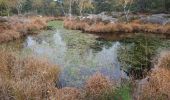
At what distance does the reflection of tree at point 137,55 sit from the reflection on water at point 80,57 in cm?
56

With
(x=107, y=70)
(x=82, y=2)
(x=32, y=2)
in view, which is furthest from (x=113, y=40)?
(x=32, y=2)

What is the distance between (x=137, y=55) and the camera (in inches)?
796

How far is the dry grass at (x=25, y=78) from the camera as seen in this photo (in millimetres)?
9377

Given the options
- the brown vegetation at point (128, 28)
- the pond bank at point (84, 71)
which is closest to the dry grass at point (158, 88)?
the pond bank at point (84, 71)

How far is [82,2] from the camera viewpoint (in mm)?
55094

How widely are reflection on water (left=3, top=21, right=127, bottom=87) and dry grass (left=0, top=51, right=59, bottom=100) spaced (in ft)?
4.24

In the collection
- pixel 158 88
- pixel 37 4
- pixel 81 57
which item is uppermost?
pixel 37 4

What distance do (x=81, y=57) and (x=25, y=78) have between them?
9.14 meters

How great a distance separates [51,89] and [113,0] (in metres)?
54.8

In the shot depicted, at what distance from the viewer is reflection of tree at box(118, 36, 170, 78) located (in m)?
16.4

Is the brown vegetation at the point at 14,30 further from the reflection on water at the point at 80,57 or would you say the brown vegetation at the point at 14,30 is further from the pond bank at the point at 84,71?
the pond bank at the point at 84,71

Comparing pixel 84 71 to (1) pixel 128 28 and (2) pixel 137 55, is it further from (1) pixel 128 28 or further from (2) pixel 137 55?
(1) pixel 128 28

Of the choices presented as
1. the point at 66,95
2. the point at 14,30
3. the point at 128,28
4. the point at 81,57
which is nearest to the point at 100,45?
the point at 81,57

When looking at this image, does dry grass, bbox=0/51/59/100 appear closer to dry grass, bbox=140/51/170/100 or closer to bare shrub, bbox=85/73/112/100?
bare shrub, bbox=85/73/112/100
